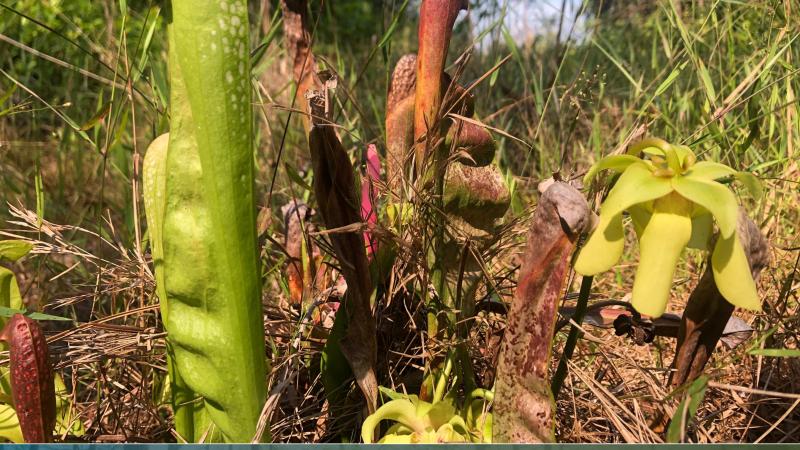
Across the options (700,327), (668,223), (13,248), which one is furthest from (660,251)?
(13,248)

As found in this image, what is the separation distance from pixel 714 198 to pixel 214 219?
38cm

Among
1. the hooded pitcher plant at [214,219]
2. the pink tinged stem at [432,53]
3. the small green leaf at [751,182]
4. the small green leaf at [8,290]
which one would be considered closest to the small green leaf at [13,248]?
the small green leaf at [8,290]

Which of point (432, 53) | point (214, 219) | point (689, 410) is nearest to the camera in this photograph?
point (689, 410)

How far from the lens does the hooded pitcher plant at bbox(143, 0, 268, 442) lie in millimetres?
594

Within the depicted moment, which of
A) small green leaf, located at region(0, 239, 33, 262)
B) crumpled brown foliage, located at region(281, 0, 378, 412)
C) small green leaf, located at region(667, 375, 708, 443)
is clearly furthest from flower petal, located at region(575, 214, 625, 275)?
small green leaf, located at region(0, 239, 33, 262)

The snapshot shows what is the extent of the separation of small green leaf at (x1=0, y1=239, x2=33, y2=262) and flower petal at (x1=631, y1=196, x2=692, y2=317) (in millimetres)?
624

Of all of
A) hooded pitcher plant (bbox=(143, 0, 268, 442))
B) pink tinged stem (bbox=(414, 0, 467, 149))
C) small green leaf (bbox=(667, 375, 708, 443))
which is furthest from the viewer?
pink tinged stem (bbox=(414, 0, 467, 149))

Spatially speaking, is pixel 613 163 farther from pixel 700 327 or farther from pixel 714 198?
pixel 700 327

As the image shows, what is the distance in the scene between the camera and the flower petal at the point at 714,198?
0.52 meters

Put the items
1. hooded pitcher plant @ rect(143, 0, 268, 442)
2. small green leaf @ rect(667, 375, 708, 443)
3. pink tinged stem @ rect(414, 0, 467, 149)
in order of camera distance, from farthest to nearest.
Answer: pink tinged stem @ rect(414, 0, 467, 149) < hooded pitcher plant @ rect(143, 0, 268, 442) < small green leaf @ rect(667, 375, 708, 443)

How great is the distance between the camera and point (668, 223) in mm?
543

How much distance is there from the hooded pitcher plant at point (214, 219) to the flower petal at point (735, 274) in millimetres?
369

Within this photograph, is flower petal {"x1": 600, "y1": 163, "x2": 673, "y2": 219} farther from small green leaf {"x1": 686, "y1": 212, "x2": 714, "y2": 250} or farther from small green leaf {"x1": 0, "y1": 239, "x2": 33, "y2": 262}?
small green leaf {"x1": 0, "y1": 239, "x2": 33, "y2": 262}

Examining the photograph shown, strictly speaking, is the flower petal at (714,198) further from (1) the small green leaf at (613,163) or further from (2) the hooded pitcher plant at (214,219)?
(2) the hooded pitcher plant at (214,219)
